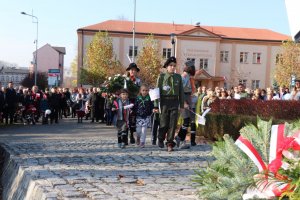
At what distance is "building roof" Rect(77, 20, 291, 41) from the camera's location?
2463 inches

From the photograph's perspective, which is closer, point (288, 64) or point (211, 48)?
point (288, 64)

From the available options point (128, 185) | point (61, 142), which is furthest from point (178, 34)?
point (128, 185)

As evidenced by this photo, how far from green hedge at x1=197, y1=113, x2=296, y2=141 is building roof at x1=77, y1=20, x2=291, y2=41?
49.3 metres

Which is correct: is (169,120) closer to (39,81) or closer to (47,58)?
(39,81)

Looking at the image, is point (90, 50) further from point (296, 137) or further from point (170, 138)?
point (296, 137)

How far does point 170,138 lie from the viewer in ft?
31.0

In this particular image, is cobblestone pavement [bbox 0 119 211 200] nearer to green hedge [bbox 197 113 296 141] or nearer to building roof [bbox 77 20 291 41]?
green hedge [bbox 197 113 296 141]

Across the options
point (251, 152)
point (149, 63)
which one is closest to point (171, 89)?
point (251, 152)

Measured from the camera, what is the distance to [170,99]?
9.54 m

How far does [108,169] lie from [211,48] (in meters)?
56.4

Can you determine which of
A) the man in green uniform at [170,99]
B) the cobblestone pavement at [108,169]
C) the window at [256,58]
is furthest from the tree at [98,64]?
the man in green uniform at [170,99]

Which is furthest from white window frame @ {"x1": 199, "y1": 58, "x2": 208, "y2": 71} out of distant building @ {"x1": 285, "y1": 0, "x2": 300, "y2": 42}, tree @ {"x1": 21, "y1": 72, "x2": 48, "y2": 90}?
distant building @ {"x1": 285, "y1": 0, "x2": 300, "y2": 42}

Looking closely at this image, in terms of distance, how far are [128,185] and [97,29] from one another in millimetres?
57534

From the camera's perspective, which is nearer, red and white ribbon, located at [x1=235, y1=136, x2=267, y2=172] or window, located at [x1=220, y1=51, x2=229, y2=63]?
red and white ribbon, located at [x1=235, y1=136, x2=267, y2=172]
